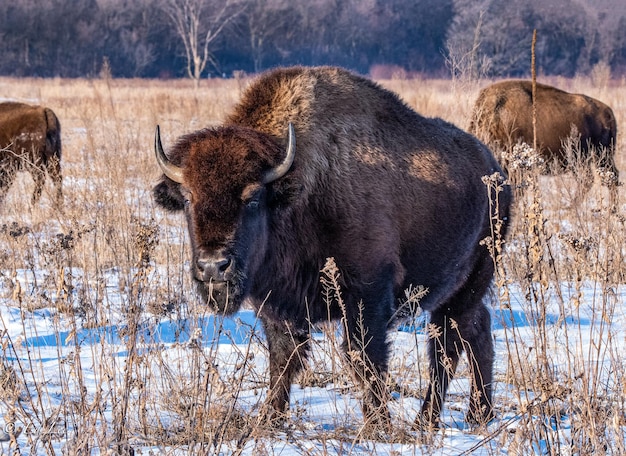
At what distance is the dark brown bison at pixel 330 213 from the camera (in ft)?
14.5

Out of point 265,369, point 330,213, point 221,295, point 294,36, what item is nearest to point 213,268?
point 221,295

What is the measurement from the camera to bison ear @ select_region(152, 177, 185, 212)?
185 inches

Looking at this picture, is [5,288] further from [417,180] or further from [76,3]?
[76,3]

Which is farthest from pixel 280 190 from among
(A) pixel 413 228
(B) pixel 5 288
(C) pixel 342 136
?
(B) pixel 5 288

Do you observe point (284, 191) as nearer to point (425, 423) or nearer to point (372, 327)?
point (372, 327)

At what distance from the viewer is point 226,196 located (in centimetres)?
439

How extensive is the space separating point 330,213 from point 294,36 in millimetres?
91627

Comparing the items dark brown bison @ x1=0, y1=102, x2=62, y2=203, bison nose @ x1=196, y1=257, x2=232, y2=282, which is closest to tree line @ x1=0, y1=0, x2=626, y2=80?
dark brown bison @ x1=0, y1=102, x2=62, y2=203

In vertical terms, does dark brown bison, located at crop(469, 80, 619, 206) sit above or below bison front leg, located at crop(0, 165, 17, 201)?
above

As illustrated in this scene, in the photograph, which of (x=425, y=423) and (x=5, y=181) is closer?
(x=425, y=423)

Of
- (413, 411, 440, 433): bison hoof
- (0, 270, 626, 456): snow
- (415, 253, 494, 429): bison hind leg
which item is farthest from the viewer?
(415, 253, 494, 429): bison hind leg

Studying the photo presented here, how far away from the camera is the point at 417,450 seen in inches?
158

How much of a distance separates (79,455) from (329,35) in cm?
9557

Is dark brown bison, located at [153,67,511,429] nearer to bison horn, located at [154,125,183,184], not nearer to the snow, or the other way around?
bison horn, located at [154,125,183,184]
